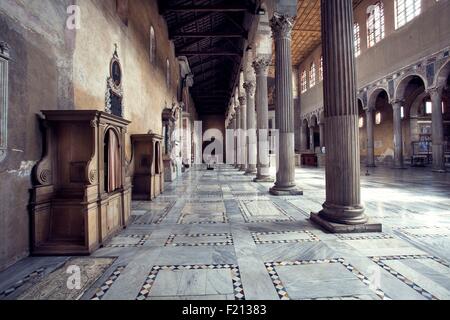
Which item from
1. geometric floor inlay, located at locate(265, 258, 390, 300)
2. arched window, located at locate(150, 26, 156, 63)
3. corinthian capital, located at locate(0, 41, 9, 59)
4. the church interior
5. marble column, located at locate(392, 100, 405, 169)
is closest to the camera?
geometric floor inlay, located at locate(265, 258, 390, 300)

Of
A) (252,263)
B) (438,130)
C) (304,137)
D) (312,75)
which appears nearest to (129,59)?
(252,263)

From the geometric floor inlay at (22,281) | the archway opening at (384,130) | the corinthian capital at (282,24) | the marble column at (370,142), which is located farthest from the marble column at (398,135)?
the geometric floor inlay at (22,281)

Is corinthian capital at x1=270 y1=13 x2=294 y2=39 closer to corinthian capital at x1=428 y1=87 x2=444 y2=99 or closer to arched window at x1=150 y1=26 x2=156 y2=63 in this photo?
arched window at x1=150 y1=26 x2=156 y2=63

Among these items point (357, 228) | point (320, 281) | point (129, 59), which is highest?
point (129, 59)

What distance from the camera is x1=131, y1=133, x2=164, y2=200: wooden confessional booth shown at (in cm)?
744

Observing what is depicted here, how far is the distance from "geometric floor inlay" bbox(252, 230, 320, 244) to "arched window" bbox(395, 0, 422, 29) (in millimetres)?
16781

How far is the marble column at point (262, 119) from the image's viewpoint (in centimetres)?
1121

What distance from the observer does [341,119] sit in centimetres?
435

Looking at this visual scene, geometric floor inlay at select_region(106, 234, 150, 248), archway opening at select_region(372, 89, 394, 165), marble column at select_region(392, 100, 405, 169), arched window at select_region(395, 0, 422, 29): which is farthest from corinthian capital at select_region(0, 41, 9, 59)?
archway opening at select_region(372, 89, 394, 165)

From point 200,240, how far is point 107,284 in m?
1.50

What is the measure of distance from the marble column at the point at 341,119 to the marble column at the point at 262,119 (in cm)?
644

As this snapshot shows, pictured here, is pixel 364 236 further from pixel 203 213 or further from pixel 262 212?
pixel 203 213

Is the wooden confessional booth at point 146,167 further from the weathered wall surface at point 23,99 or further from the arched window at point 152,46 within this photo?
the arched window at point 152,46

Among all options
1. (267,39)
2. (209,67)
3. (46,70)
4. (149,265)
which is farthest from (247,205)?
(209,67)
